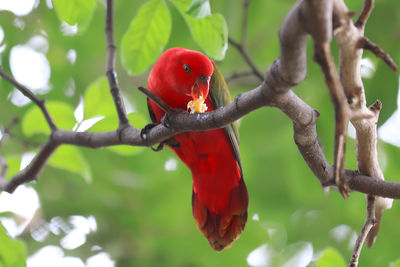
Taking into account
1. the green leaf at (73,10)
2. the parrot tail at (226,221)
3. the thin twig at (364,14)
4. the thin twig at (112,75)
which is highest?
the thin twig at (364,14)

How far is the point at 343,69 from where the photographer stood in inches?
47.9

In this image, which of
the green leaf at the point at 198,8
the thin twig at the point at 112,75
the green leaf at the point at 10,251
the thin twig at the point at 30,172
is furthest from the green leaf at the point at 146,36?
the green leaf at the point at 10,251

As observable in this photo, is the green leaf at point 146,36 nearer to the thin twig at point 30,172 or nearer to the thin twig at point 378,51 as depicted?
the thin twig at point 30,172

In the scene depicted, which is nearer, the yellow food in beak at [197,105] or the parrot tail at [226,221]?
the yellow food in beak at [197,105]

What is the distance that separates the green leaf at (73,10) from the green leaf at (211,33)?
20.0 inches

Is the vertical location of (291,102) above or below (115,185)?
above

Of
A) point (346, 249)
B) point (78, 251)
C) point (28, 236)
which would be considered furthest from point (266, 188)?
point (28, 236)

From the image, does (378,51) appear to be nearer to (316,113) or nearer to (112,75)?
(316,113)

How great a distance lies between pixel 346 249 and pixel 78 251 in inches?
91.1

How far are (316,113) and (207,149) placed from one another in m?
Answer: 1.30

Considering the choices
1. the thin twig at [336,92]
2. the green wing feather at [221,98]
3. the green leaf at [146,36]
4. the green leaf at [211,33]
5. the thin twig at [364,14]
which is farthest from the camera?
the green wing feather at [221,98]

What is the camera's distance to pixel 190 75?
2459 millimetres

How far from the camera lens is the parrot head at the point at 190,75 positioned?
2.39 m

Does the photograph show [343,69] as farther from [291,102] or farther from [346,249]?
[346,249]
